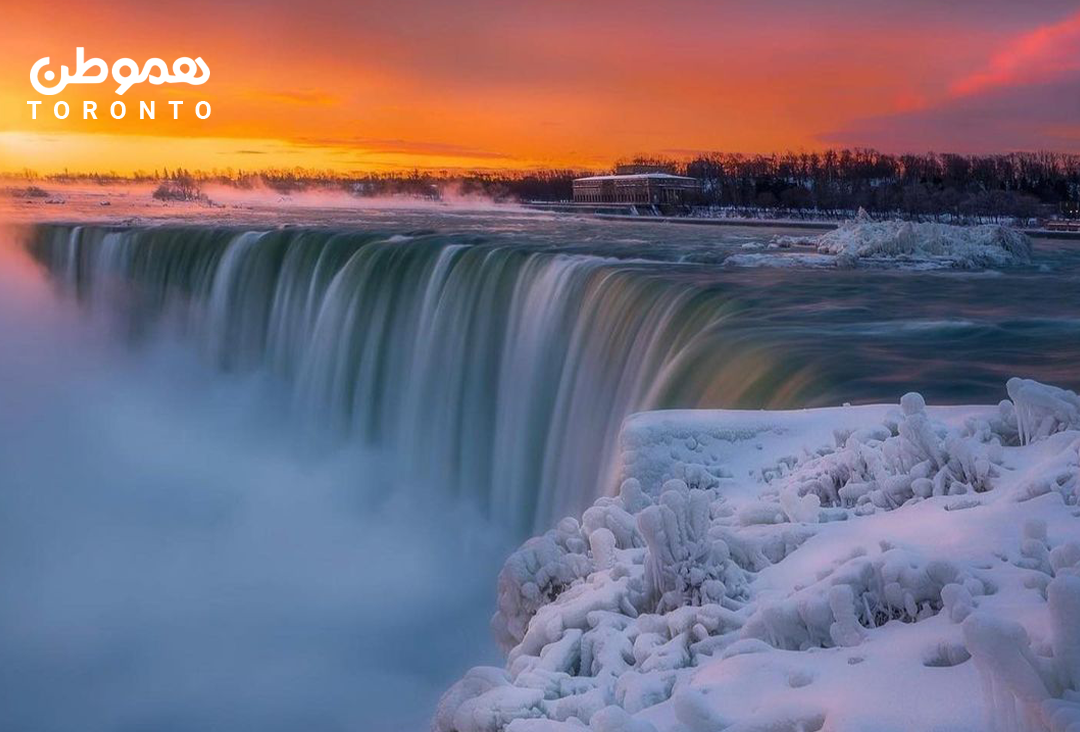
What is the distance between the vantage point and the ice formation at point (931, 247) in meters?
19.8

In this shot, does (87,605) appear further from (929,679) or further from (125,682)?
(929,679)

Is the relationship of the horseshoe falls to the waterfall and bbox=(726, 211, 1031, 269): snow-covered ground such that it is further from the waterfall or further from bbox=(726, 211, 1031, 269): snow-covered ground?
bbox=(726, 211, 1031, 269): snow-covered ground

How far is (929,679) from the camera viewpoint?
2977mm

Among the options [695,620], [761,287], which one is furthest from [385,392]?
[695,620]

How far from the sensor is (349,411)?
17.8 metres

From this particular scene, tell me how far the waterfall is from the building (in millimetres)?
30315

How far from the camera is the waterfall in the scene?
11828 millimetres

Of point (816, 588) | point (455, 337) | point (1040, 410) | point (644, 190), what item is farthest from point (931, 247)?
point (644, 190)

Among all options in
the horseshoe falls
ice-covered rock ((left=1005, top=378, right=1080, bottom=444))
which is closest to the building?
the horseshoe falls

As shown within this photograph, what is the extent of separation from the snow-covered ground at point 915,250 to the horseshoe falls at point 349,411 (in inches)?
31.6

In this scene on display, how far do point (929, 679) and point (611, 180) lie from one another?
58.2 meters

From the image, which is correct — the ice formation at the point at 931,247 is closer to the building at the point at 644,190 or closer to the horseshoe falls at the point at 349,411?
the horseshoe falls at the point at 349,411

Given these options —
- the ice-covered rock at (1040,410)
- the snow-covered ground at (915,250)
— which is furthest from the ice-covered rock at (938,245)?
the ice-covered rock at (1040,410)

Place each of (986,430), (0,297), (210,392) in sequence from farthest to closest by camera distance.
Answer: (0,297) → (210,392) → (986,430)
